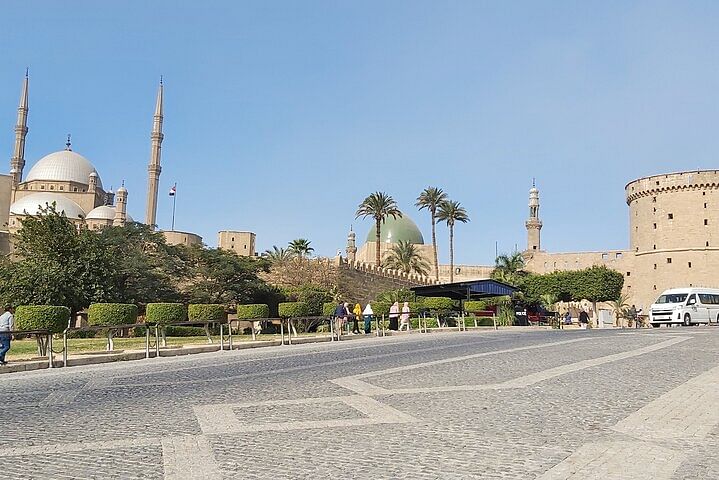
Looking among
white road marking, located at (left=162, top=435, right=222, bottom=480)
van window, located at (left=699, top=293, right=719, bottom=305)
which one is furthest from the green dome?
white road marking, located at (left=162, top=435, right=222, bottom=480)

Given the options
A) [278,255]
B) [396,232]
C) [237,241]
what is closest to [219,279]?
[278,255]

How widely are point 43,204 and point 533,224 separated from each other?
54533mm

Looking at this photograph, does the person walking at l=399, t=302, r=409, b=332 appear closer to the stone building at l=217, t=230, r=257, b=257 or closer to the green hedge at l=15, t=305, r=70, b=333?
the green hedge at l=15, t=305, r=70, b=333

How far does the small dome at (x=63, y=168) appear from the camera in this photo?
77562 millimetres

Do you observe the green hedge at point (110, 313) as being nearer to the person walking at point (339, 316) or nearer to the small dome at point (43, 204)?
the person walking at point (339, 316)

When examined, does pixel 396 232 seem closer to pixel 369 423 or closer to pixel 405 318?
pixel 405 318

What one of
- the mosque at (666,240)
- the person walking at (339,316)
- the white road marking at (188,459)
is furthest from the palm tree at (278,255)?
the white road marking at (188,459)

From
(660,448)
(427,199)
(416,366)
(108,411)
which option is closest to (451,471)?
(660,448)

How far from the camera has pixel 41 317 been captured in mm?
18812

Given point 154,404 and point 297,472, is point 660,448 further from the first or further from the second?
point 154,404

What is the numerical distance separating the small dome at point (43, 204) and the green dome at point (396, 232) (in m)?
35.8

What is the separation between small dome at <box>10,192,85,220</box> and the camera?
6912cm

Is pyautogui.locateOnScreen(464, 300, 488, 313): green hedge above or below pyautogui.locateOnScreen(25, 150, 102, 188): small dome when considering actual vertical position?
below

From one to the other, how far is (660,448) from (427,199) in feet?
191
